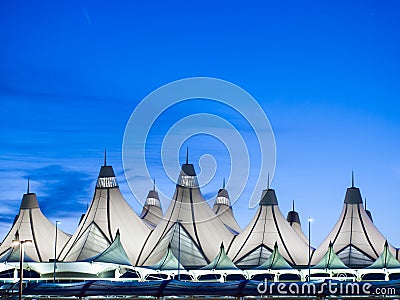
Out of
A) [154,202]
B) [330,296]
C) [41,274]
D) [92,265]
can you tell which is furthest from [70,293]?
[154,202]

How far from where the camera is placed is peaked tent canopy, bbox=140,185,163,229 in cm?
8769

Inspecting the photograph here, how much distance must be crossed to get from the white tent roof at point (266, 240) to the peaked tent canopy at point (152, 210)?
17.8 metres

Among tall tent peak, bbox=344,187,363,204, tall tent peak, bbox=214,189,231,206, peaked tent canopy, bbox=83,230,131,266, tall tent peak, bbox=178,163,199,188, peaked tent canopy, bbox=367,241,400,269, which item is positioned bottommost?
peaked tent canopy, bbox=367,241,400,269

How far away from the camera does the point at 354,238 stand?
2677 inches

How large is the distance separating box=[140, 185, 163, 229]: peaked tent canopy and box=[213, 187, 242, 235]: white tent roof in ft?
20.0

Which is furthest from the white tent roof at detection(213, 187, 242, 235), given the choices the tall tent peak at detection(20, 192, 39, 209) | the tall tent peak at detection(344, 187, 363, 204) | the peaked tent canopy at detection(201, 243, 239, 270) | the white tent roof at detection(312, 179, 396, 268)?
the peaked tent canopy at detection(201, 243, 239, 270)

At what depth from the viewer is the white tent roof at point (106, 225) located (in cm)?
6706

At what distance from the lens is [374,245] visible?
6738 cm

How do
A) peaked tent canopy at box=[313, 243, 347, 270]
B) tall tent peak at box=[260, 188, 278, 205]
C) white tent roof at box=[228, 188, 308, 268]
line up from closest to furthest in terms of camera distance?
peaked tent canopy at box=[313, 243, 347, 270] < white tent roof at box=[228, 188, 308, 268] < tall tent peak at box=[260, 188, 278, 205]

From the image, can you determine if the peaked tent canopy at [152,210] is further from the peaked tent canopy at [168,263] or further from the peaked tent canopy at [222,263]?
the peaked tent canopy at [222,263]

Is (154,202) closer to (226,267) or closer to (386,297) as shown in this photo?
(226,267)

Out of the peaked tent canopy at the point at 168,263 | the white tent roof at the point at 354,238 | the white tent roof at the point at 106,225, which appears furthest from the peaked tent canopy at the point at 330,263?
the white tent roof at the point at 106,225

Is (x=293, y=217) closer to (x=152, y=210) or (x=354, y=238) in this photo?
(x=152, y=210)

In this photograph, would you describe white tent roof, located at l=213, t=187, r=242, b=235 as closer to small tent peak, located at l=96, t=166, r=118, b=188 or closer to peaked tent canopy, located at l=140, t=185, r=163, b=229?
peaked tent canopy, located at l=140, t=185, r=163, b=229
